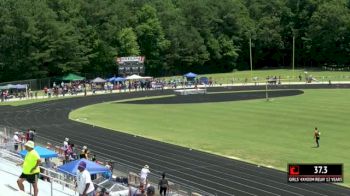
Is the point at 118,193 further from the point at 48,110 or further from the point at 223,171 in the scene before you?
the point at 48,110

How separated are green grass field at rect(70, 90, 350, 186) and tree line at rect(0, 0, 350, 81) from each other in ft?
126

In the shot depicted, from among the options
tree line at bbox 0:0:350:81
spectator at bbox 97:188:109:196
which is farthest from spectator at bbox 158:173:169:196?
tree line at bbox 0:0:350:81

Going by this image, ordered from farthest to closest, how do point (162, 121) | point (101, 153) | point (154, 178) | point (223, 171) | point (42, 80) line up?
point (42, 80), point (162, 121), point (101, 153), point (223, 171), point (154, 178)

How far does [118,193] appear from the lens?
18.8 meters

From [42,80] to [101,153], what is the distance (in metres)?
67.7

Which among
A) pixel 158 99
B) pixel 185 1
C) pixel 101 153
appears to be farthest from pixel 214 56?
pixel 101 153

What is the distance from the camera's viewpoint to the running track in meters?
25.9

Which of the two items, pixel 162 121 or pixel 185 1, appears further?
pixel 185 1
